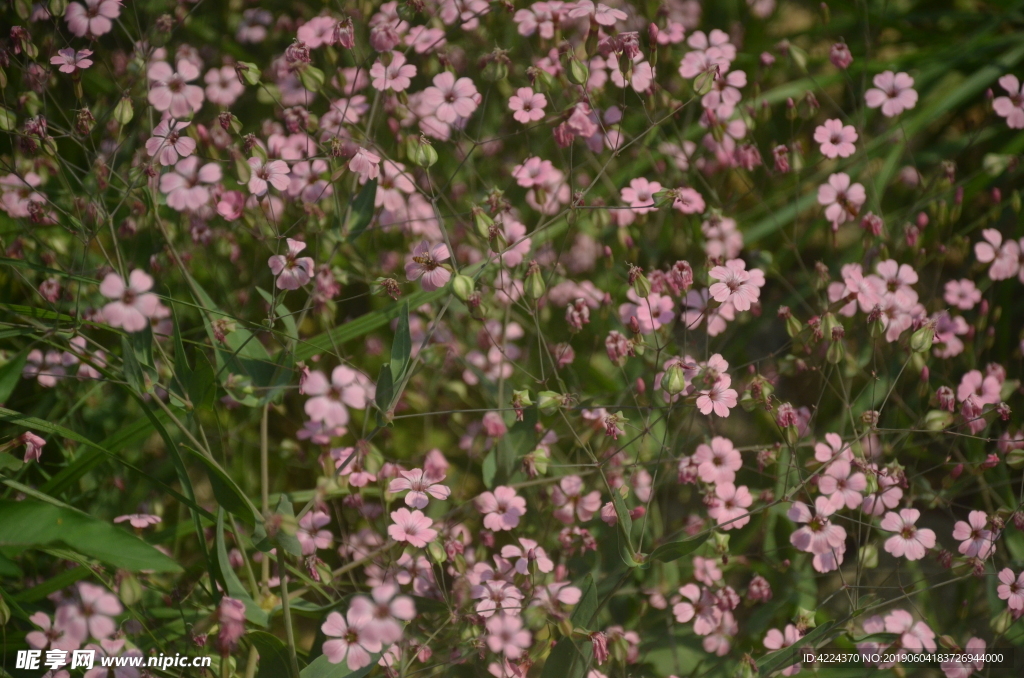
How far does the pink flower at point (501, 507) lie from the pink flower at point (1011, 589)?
83 centimetres

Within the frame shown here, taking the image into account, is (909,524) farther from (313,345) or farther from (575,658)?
(313,345)

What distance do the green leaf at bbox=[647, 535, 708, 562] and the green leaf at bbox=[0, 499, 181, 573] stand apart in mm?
719

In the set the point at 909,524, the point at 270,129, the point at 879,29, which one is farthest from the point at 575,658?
the point at 879,29

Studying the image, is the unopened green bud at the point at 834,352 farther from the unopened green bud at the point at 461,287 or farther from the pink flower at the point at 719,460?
the unopened green bud at the point at 461,287

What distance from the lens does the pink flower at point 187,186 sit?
1254mm

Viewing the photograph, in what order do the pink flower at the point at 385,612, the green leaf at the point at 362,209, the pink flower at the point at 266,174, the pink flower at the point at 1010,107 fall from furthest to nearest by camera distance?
1. the pink flower at the point at 1010,107
2. the green leaf at the point at 362,209
3. the pink flower at the point at 266,174
4. the pink flower at the point at 385,612

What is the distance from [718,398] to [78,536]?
101cm

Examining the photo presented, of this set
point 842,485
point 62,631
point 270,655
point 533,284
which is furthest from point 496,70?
point 62,631

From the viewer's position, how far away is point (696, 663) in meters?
1.49

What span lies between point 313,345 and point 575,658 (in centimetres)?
70

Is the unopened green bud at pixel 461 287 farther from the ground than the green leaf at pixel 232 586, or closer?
farther from the ground

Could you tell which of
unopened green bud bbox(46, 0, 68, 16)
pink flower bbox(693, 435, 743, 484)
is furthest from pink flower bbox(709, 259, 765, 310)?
unopened green bud bbox(46, 0, 68, 16)

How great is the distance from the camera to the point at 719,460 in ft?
4.68

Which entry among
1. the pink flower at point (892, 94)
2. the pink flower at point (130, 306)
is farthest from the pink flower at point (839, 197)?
the pink flower at point (130, 306)
